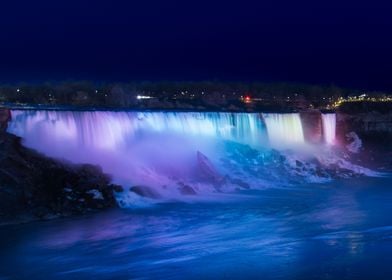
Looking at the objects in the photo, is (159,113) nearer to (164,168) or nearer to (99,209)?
(164,168)

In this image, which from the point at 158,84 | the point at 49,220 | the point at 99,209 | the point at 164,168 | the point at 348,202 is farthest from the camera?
the point at 158,84

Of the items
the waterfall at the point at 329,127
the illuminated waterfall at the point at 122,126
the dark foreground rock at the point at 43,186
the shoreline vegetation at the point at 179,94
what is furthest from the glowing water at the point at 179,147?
the shoreline vegetation at the point at 179,94

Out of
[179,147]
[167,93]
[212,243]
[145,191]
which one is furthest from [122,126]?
[167,93]

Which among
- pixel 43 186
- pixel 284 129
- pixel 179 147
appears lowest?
pixel 284 129

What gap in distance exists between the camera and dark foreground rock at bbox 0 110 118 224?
18.7m

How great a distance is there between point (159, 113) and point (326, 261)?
63.4ft

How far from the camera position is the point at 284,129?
3872cm

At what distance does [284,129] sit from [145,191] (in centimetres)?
1808

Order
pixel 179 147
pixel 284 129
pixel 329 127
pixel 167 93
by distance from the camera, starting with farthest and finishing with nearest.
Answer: pixel 167 93 → pixel 329 127 → pixel 284 129 → pixel 179 147

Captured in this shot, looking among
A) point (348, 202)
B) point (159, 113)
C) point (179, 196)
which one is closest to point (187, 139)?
point (159, 113)

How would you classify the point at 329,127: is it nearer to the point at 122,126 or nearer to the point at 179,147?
the point at 179,147

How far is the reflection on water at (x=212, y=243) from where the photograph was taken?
12.2 m

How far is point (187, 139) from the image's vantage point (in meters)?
31.3

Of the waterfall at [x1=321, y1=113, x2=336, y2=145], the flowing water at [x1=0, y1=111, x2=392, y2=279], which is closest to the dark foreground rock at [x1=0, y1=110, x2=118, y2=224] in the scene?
the flowing water at [x1=0, y1=111, x2=392, y2=279]
